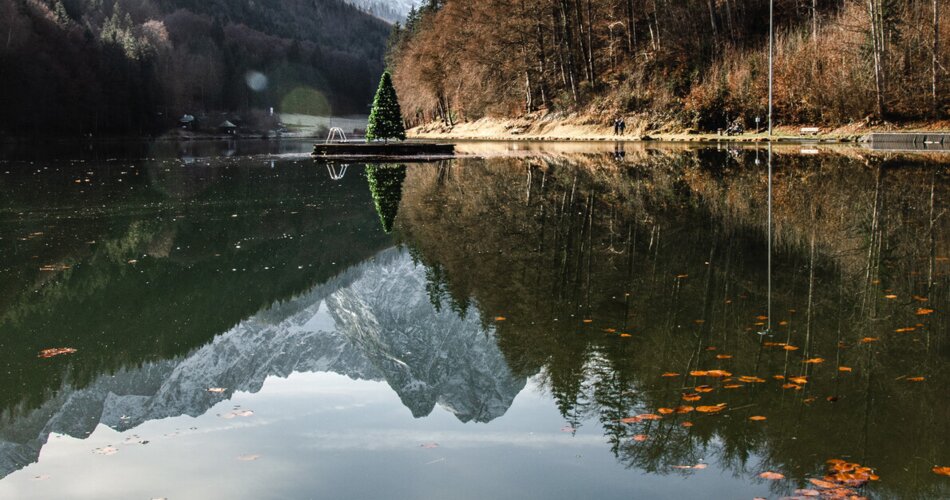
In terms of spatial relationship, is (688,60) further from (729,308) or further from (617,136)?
(729,308)

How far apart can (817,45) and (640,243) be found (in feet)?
114

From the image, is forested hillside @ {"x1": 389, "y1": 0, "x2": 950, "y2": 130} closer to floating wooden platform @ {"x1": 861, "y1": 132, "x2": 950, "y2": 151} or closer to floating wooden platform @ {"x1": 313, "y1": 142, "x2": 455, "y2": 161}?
floating wooden platform @ {"x1": 861, "y1": 132, "x2": 950, "y2": 151}

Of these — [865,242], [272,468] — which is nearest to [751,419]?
[272,468]

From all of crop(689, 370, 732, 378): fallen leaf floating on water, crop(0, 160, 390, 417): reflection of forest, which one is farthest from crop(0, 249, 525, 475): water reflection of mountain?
crop(689, 370, 732, 378): fallen leaf floating on water

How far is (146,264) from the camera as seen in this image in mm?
12820

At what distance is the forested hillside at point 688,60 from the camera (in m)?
38.6

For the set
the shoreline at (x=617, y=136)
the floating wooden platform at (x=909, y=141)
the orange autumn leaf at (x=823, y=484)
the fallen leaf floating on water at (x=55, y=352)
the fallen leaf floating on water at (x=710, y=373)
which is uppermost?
the shoreline at (x=617, y=136)

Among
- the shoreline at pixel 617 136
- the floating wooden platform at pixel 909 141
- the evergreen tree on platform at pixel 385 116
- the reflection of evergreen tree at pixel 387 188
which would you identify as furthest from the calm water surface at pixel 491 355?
the evergreen tree on platform at pixel 385 116

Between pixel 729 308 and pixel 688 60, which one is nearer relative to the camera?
pixel 729 308

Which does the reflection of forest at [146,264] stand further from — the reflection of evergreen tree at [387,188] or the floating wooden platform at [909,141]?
the floating wooden platform at [909,141]

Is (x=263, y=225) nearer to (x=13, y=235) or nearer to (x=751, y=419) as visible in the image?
(x=13, y=235)

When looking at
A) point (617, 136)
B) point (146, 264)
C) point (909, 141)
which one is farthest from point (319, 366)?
point (617, 136)

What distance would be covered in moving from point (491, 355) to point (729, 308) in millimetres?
2593

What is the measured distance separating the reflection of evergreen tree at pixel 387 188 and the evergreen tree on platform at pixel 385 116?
5891 mm
